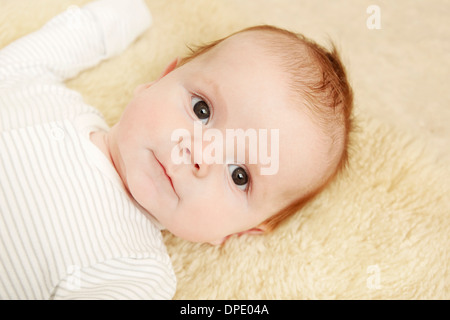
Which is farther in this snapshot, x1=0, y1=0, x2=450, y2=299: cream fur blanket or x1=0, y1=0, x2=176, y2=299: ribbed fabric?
x1=0, y1=0, x2=450, y2=299: cream fur blanket

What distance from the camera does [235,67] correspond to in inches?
43.6

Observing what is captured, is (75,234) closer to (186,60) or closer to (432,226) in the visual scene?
(186,60)

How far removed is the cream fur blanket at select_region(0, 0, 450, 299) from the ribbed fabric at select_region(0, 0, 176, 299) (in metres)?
0.16

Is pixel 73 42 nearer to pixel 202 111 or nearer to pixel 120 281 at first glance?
pixel 202 111

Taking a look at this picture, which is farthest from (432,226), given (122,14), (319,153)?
(122,14)

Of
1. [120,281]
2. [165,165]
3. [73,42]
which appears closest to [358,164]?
[165,165]

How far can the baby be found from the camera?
106cm

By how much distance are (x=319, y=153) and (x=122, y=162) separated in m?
0.49

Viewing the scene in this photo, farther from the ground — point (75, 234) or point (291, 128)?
point (291, 128)

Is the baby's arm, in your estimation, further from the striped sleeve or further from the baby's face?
the striped sleeve

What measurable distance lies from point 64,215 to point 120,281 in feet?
0.73

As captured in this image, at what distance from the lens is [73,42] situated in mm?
1493

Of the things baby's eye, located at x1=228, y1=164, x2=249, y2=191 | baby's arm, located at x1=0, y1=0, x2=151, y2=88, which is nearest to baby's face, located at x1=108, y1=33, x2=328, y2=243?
baby's eye, located at x1=228, y1=164, x2=249, y2=191
